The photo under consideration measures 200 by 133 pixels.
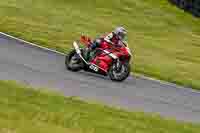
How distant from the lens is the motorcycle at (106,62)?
16.4 meters

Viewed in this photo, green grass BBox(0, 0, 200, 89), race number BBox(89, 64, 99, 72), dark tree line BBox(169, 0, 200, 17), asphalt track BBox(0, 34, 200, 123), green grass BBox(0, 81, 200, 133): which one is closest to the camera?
green grass BBox(0, 81, 200, 133)

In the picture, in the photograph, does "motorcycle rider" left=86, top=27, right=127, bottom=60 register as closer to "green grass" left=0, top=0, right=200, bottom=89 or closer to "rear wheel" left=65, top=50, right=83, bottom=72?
"rear wheel" left=65, top=50, right=83, bottom=72

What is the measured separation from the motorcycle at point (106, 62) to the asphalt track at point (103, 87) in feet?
0.73

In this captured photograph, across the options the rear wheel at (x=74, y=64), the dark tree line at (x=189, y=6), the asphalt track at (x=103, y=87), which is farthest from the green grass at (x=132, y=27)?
the rear wheel at (x=74, y=64)

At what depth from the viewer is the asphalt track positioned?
13.8 m

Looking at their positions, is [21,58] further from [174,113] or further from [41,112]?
[41,112]

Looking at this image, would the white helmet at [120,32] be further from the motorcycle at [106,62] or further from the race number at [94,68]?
the race number at [94,68]

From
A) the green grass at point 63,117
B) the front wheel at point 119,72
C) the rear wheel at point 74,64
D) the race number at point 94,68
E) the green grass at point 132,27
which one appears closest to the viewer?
the green grass at point 63,117

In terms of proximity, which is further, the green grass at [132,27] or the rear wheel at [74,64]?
the green grass at [132,27]

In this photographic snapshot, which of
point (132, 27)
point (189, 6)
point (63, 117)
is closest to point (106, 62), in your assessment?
point (63, 117)

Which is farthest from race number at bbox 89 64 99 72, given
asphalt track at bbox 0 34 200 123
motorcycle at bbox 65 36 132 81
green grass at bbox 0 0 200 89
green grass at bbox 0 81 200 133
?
green grass at bbox 0 81 200 133

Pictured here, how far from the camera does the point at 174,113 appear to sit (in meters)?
13.7

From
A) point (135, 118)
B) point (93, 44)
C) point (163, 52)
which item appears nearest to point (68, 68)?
point (93, 44)

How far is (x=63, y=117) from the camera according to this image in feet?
31.7
